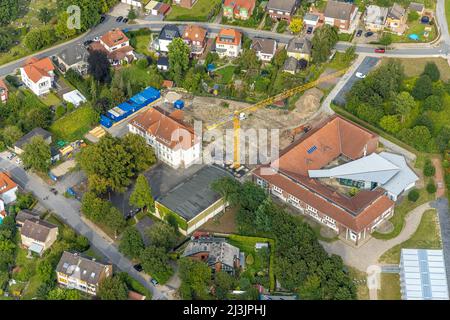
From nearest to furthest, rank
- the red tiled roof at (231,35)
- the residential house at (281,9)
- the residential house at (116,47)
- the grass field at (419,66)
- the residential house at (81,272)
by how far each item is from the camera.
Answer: the residential house at (81,272), the grass field at (419,66), the residential house at (116,47), the red tiled roof at (231,35), the residential house at (281,9)

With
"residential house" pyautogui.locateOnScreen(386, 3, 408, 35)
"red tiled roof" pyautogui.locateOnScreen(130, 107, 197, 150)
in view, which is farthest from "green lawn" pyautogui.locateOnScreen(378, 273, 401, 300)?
"residential house" pyautogui.locateOnScreen(386, 3, 408, 35)

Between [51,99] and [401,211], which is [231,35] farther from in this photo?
[401,211]

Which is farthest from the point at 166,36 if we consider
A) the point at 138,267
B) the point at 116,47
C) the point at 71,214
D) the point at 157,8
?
the point at 138,267

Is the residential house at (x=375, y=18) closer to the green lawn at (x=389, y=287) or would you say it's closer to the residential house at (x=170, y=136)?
the residential house at (x=170, y=136)


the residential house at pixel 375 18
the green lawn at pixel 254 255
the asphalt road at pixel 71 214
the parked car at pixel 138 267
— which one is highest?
the residential house at pixel 375 18

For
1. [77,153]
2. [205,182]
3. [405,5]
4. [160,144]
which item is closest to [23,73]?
[77,153]

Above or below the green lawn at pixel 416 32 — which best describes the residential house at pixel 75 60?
below

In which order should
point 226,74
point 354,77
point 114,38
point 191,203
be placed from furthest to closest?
1. point 114,38
2. point 226,74
3. point 354,77
4. point 191,203

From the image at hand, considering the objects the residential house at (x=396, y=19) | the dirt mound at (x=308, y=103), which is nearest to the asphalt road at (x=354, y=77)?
the dirt mound at (x=308, y=103)
